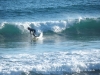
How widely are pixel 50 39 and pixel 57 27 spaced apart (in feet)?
13.4

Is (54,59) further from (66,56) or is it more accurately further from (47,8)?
(47,8)

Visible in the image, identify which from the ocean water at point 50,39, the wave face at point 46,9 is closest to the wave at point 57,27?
the ocean water at point 50,39

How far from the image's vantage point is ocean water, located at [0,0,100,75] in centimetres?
1273

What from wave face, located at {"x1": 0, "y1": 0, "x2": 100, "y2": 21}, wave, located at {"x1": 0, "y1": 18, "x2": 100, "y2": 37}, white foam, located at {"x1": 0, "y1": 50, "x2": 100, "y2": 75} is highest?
wave face, located at {"x1": 0, "y1": 0, "x2": 100, "y2": 21}

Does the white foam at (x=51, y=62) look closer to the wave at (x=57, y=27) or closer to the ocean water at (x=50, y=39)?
the ocean water at (x=50, y=39)

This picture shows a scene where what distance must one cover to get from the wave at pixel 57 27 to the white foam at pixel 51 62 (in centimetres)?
826

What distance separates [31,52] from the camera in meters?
15.9

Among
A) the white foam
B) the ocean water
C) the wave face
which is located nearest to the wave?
the ocean water

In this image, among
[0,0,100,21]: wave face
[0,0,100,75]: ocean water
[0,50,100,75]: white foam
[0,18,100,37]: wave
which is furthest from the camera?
[0,0,100,21]: wave face

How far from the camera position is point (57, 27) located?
25141 mm

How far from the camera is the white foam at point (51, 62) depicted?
1239 cm

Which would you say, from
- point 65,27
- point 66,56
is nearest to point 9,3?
point 65,27

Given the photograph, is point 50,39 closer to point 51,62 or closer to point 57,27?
point 57,27

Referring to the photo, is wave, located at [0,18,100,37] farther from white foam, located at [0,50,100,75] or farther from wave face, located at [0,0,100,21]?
white foam, located at [0,50,100,75]
